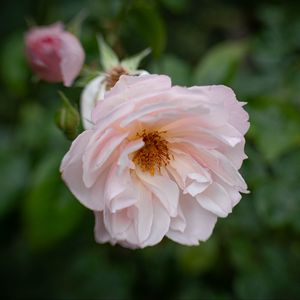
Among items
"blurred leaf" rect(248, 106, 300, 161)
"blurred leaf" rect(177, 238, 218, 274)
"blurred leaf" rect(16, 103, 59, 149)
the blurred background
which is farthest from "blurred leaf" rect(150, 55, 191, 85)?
"blurred leaf" rect(177, 238, 218, 274)

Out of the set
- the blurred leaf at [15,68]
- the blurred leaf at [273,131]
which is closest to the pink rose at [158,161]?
the blurred leaf at [273,131]

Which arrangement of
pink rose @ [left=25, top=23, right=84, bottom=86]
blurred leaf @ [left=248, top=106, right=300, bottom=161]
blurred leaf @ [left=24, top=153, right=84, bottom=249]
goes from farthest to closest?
blurred leaf @ [left=24, top=153, right=84, bottom=249] → blurred leaf @ [left=248, top=106, right=300, bottom=161] → pink rose @ [left=25, top=23, right=84, bottom=86]

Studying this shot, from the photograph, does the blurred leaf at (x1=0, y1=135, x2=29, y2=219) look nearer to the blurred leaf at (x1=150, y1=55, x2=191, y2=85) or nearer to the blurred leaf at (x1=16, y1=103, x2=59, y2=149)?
the blurred leaf at (x1=16, y1=103, x2=59, y2=149)

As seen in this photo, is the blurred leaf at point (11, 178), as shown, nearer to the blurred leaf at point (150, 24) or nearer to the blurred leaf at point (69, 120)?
the blurred leaf at point (150, 24)

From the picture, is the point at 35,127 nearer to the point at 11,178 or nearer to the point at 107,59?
the point at 11,178

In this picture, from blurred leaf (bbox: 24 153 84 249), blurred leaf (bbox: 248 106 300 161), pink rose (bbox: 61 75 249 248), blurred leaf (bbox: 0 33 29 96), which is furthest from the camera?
blurred leaf (bbox: 0 33 29 96)

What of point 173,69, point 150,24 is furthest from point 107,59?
point 173,69
